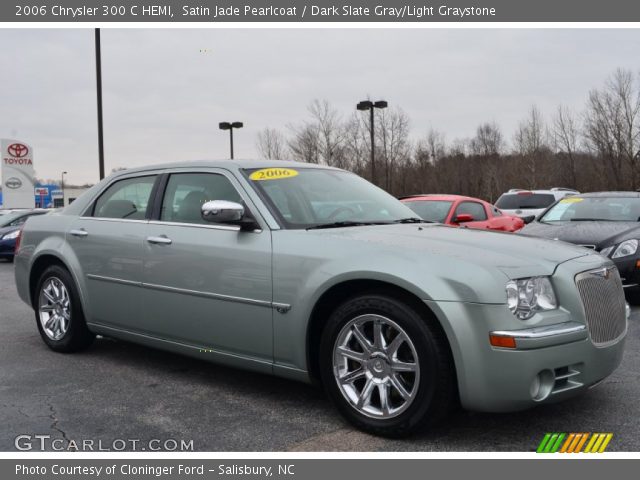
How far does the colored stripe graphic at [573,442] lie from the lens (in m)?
3.28

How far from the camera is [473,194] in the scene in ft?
187

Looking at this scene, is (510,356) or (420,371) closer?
(510,356)

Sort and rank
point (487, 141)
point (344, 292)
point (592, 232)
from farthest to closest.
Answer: point (487, 141)
point (592, 232)
point (344, 292)

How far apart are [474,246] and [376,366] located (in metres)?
0.86

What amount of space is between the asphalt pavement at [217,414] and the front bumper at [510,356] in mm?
327

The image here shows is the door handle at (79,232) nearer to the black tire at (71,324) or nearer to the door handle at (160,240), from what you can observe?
the black tire at (71,324)

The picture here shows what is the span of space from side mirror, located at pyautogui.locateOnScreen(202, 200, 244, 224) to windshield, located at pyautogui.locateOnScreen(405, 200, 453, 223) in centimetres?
690

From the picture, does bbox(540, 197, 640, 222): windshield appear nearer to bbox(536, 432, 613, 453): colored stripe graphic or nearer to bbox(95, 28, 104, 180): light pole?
bbox(536, 432, 613, 453): colored stripe graphic

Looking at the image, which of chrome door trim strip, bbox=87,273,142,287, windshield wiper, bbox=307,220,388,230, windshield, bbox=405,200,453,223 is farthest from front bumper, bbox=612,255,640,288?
chrome door trim strip, bbox=87,273,142,287

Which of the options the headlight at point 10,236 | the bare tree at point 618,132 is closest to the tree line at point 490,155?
the bare tree at point 618,132

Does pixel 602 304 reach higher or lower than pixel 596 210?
lower

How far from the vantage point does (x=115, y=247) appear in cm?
491

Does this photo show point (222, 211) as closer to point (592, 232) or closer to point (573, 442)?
point (573, 442)

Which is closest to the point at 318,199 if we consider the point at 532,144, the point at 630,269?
the point at 630,269
